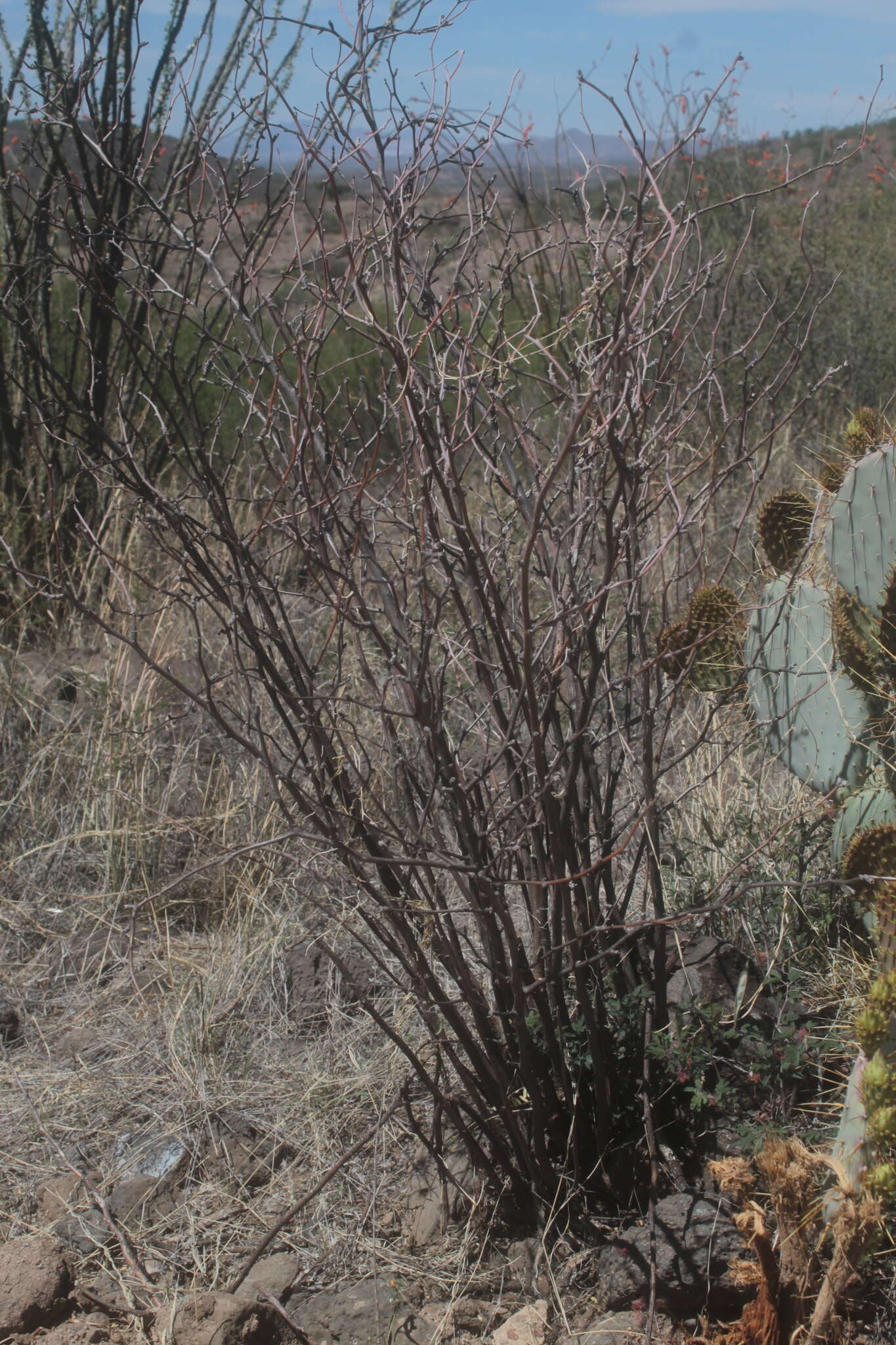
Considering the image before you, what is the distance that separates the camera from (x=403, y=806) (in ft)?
6.27

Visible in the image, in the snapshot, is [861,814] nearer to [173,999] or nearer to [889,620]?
[889,620]

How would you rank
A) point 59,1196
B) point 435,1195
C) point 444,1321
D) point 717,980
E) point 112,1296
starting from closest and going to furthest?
point 444,1321
point 112,1296
point 435,1195
point 59,1196
point 717,980

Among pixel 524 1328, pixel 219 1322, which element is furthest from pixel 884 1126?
pixel 219 1322

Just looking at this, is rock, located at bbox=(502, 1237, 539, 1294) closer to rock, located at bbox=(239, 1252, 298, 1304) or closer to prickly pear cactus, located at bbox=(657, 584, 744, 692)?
rock, located at bbox=(239, 1252, 298, 1304)

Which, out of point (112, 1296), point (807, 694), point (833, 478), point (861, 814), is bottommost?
point (112, 1296)

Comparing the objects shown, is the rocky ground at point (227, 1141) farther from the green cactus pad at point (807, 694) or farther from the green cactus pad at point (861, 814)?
the green cactus pad at point (807, 694)

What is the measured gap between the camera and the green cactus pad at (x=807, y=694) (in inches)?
92.1

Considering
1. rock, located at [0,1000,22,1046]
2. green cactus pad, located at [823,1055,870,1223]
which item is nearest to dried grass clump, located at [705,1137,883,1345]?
green cactus pad, located at [823,1055,870,1223]

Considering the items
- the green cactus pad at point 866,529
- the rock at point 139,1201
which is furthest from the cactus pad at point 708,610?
the rock at point 139,1201

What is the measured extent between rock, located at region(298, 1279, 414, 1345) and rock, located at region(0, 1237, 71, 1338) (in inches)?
15.2

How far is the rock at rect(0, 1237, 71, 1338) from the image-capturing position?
1.84m

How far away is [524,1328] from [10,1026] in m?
1.50

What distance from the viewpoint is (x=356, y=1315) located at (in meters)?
1.92

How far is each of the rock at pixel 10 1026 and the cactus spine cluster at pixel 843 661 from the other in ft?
5.82
